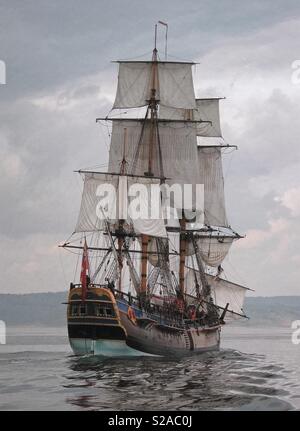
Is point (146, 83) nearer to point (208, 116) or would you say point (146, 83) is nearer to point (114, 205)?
point (208, 116)

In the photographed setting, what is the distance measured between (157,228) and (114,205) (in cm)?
476

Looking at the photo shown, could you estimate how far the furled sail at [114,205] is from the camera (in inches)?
2630

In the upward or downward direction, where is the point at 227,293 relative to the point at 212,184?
downward

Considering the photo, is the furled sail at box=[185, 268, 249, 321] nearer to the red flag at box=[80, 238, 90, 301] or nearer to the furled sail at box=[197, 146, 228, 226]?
the furled sail at box=[197, 146, 228, 226]

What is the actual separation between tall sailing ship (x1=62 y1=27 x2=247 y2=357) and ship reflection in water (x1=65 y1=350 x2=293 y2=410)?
3.47m

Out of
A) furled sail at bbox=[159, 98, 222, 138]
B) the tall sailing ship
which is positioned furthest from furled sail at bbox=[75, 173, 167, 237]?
furled sail at bbox=[159, 98, 222, 138]

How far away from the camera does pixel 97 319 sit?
57.6 m

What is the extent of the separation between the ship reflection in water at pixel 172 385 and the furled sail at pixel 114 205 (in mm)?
12945

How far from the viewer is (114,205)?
222ft

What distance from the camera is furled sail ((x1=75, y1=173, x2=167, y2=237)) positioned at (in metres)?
66.8

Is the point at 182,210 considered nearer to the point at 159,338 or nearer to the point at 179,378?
the point at 159,338

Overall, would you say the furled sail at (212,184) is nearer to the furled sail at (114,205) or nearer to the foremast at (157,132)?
the foremast at (157,132)

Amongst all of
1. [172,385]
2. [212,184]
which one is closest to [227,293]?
[212,184]

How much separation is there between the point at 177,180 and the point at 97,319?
23407 millimetres
